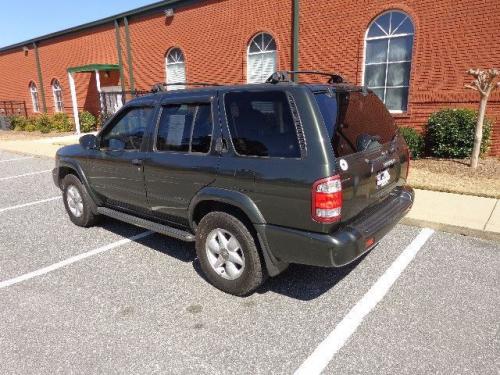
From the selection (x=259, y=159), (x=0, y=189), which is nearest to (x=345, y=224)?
(x=259, y=159)

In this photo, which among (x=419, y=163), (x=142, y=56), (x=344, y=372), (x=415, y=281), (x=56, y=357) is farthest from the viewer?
(x=142, y=56)

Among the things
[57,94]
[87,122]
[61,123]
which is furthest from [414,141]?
[57,94]

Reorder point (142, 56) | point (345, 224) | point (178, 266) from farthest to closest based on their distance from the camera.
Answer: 1. point (142, 56)
2. point (178, 266)
3. point (345, 224)

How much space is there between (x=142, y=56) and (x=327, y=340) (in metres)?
17.5

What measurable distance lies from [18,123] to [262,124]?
2442cm

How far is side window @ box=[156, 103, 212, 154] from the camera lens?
11.7 ft

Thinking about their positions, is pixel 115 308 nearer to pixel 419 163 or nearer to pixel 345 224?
pixel 345 224

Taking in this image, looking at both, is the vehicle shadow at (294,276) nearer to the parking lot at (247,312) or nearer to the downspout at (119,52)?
the parking lot at (247,312)

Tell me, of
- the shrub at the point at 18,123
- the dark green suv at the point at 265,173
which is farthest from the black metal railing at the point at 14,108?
the dark green suv at the point at 265,173

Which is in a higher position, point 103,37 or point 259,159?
point 103,37

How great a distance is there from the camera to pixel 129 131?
14.5 feet

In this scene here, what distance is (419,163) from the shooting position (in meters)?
9.03

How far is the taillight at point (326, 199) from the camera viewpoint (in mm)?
2811

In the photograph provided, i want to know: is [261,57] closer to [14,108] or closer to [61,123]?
[61,123]
